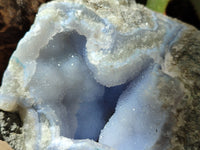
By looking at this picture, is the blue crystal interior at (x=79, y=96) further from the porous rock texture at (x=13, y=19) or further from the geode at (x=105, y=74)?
the porous rock texture at (x=13, y=19)

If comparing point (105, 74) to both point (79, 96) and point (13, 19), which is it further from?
point (13, 19)

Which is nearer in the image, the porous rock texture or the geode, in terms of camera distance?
the geode

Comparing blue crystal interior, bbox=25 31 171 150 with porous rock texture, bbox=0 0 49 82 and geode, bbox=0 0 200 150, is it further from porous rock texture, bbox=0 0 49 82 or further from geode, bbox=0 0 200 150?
porous rock texture, bbox=0 0 49 82

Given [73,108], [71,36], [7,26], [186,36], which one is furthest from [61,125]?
[7,26]

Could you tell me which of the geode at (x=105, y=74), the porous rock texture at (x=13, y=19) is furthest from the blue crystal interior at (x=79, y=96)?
the porous rock texture at (x=13, y=19)

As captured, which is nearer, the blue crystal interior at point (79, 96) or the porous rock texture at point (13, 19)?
the blue crystal interior at point (79, 96)

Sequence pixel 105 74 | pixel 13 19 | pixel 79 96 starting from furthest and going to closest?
pixel 13 19, pixel 79 96, pixel 105 74

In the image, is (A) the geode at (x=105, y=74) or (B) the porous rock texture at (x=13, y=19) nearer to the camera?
(A) the geode at (x=105, y=74)

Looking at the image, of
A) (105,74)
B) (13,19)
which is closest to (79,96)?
(105,74)

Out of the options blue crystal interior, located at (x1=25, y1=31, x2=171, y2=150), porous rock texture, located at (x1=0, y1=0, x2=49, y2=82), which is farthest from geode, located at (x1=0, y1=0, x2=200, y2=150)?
porous rock texture, located at (x1=0, y1=0, x2=49, y2=82)
